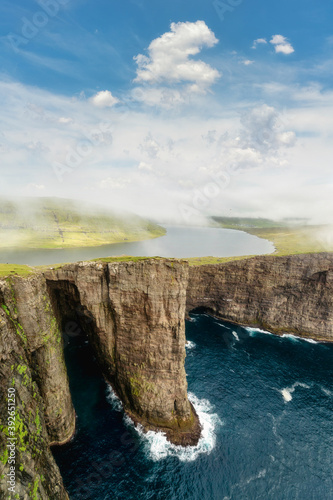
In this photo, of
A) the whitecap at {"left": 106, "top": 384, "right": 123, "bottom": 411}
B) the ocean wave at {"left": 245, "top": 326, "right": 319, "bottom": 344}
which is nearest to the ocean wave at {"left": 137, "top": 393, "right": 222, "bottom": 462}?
the whitecap at {"left": 106, "top": 384, "right": 123, "bottom": 411}

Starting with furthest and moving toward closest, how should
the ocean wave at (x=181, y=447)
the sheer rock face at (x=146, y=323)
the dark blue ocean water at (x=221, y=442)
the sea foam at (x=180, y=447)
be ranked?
the sheer rock face at (x=146, y=323)
the sea foam at (x=180, y=447)
the ocean wave at (x=181, y=447)
the dark blue ocean water at (x=221, y=442)

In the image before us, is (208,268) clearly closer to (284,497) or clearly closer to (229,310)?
(229,310)

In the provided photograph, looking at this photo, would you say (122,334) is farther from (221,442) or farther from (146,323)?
(221,442)

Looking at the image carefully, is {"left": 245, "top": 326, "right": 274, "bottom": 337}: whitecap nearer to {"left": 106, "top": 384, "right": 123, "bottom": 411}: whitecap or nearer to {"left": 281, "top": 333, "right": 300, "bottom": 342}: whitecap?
{"left": 281, "top": 333, "right": 300, "bottom": 342}: whitecap

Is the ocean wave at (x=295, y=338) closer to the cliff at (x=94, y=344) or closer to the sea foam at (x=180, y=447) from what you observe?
the sea foam at (x=180, y=447)

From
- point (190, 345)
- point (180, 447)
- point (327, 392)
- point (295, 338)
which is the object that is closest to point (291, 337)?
point (295, 338)

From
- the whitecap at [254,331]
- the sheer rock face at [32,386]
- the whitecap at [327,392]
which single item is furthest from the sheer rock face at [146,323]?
the whitecap at [254,331]
